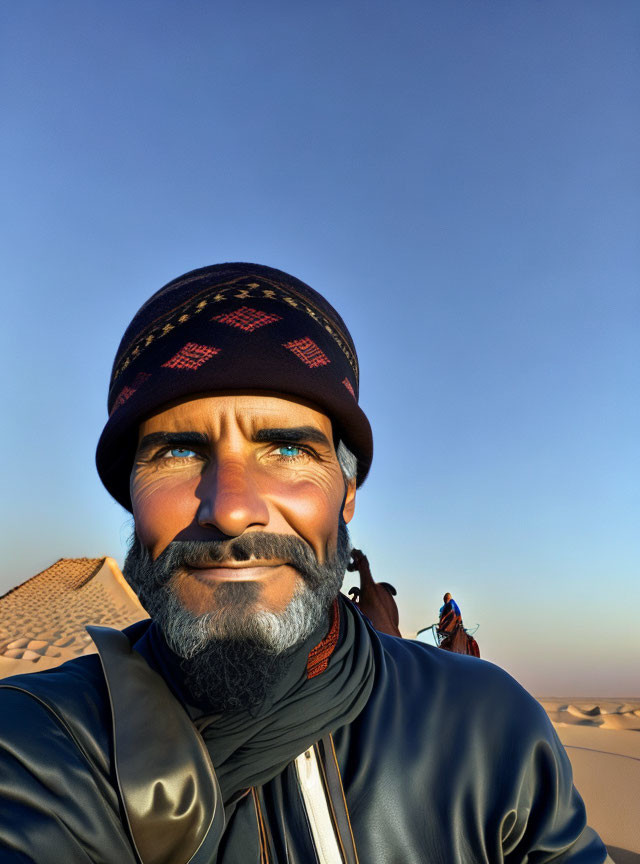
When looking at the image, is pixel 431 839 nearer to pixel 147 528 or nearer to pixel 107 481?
pixel 147 528

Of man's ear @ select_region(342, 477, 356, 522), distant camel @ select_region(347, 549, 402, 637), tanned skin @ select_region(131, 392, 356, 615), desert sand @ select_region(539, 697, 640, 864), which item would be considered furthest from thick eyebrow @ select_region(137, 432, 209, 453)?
desert sand @ select_region(539, 697, 640, 864)

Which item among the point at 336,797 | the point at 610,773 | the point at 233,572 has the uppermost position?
the point at 233,572

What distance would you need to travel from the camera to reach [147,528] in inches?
66.0

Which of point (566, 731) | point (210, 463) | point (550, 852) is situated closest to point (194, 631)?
point (210, 463)

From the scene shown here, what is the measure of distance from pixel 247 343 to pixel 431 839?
137 centimetres

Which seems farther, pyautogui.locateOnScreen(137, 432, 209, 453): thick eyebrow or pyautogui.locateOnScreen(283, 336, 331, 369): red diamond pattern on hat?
pyautogui.locateOnScreen(283, 336, 331, 369): red diamond pattern on hat

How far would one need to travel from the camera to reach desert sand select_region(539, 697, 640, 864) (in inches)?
272

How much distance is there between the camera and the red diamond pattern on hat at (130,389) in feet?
5.82

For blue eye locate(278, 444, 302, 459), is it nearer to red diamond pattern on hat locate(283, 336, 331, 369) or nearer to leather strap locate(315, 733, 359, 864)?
red diamond pattern on hat locate(283, 336, 331, 369)

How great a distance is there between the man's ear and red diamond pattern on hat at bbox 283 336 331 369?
1.61 ft

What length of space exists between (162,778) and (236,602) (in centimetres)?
42

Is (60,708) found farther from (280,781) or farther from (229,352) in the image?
(229,352)

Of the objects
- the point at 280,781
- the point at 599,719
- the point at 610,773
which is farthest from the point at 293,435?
the point at 599,719

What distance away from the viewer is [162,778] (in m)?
1.30
